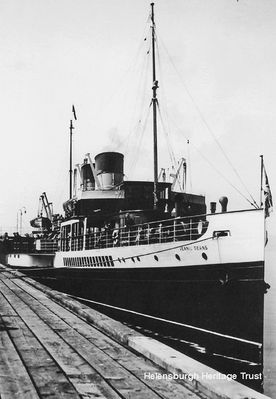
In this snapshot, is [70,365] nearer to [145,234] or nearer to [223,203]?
[223,203]

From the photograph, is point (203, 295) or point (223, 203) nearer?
point (203, 295)

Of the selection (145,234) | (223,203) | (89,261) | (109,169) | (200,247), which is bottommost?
(89,261)

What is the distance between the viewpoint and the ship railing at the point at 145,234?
43.6 ft

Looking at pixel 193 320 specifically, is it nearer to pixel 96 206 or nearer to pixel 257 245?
pixel 257 245

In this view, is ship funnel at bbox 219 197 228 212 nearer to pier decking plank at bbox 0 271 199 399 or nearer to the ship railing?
the ship railing

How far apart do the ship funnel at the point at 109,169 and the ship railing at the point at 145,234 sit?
477 cm

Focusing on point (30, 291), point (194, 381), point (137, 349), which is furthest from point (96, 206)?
point (194, 381)

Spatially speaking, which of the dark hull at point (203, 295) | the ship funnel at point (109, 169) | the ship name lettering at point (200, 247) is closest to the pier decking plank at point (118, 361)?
the dark hull at point (203, 295)

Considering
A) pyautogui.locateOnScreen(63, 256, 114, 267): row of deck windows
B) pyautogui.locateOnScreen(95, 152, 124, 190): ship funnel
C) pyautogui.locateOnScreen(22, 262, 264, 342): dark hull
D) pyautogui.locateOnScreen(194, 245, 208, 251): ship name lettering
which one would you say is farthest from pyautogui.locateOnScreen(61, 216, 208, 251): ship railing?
pyautogui.locateOnScreen(95, 152, 124, 190): ship funnel

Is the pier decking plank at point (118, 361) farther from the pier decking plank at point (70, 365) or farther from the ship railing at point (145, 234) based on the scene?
the ship railing at point (145, 234)

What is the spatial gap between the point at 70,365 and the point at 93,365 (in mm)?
255

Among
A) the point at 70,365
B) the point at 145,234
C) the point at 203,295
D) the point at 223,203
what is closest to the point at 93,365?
the point at 70,365

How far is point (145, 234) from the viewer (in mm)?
14789

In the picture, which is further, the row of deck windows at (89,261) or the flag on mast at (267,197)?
the row of deck windows at (89,261)
